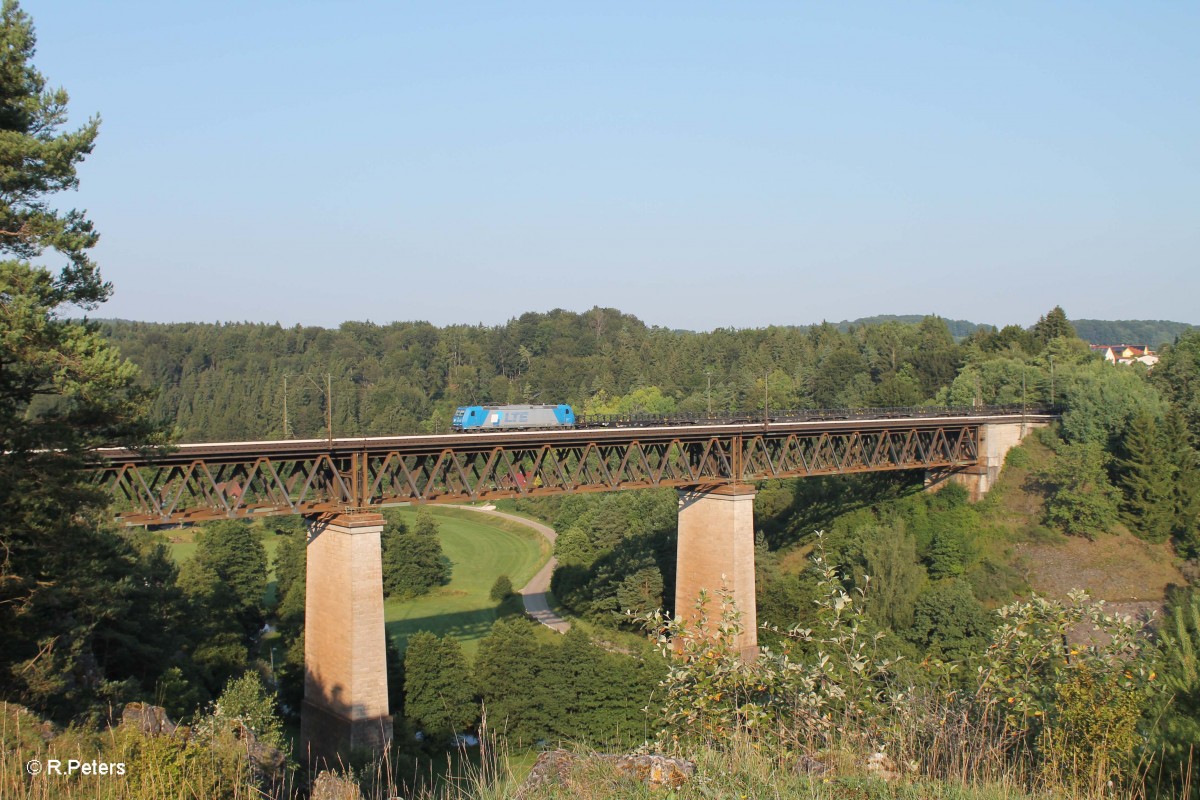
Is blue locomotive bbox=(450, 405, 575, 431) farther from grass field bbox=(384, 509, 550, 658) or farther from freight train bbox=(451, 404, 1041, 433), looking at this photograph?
grass field bbox=(384, 509, 550, 658)

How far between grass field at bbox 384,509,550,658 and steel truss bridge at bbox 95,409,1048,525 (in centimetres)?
1600

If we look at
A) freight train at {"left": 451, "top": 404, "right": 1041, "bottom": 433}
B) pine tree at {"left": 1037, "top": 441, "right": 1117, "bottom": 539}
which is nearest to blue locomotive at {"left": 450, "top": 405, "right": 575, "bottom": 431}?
freight train at {"left": 451, "top": 404, "right": 1041, "bottom": 433}

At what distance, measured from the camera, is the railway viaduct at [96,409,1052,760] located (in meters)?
33.3

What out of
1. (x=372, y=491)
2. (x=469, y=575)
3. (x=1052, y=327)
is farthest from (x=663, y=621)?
(x=1052, y=327)

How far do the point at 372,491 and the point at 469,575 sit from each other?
46836 mm

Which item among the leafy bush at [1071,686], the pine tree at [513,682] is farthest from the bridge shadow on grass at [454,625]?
the leafy bush at [1071,686]

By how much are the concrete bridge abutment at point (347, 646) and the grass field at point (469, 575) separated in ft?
54.8

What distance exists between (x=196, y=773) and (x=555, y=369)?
157 metres

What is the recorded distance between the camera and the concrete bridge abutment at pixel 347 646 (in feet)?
111

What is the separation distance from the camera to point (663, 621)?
12414 millimetres

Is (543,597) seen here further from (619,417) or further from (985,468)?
(985,468)

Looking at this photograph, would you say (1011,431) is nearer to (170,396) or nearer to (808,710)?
(808,710)

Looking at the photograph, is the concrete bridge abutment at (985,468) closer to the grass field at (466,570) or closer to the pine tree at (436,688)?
the grass field at (466,570)

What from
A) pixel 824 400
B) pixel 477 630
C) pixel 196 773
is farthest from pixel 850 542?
pixel 824 400
